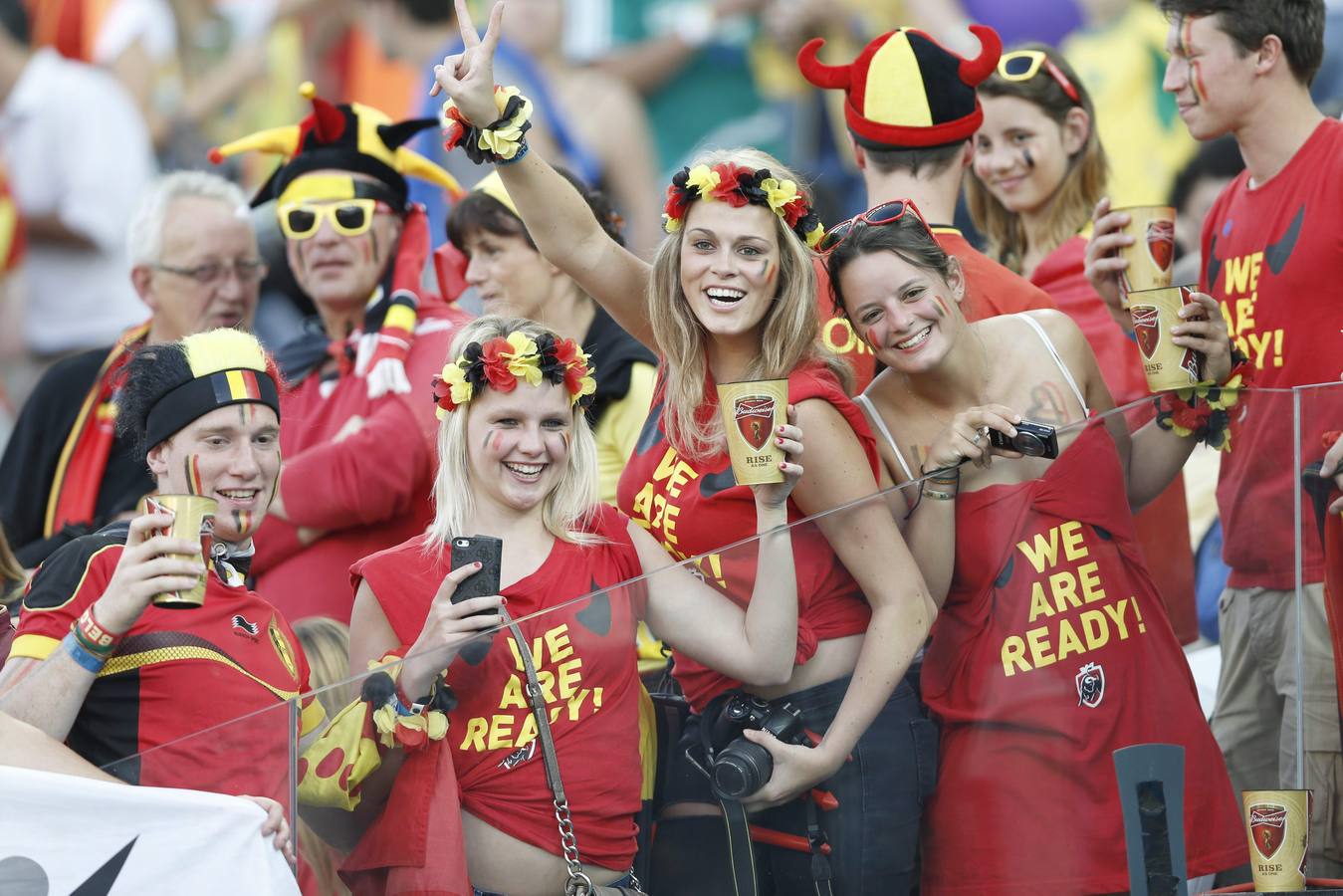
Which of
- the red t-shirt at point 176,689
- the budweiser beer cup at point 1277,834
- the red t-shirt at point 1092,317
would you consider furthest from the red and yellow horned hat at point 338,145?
the budweiser beer cup at point 1277,834

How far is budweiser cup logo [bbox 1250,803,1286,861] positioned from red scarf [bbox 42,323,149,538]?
11.5 feet

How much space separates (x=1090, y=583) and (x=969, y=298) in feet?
3.10

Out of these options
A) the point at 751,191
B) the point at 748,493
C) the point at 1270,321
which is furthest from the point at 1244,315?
the point at 748,493

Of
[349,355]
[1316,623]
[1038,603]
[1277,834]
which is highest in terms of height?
[349,355]

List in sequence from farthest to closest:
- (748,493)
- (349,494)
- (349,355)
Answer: (349,355) → (349,494) → (748,493)

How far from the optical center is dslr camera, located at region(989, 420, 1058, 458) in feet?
11.9

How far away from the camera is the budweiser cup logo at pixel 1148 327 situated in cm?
388

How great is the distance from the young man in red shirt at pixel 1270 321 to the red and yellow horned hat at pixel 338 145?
244 cm

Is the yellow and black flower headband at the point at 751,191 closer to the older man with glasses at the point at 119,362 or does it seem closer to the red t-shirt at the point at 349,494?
the red t-shirt at the point at 349,494

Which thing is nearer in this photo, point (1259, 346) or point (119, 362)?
point (1259, 346)

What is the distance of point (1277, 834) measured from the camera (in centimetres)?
367

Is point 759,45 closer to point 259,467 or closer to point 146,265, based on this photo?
point 146,265

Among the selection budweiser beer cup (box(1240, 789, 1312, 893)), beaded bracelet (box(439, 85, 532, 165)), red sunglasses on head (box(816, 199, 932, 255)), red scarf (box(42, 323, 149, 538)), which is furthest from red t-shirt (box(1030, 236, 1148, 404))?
red scarf (box(42, 323, 149, 538))

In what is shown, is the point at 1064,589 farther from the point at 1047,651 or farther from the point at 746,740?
the point at 746,740
